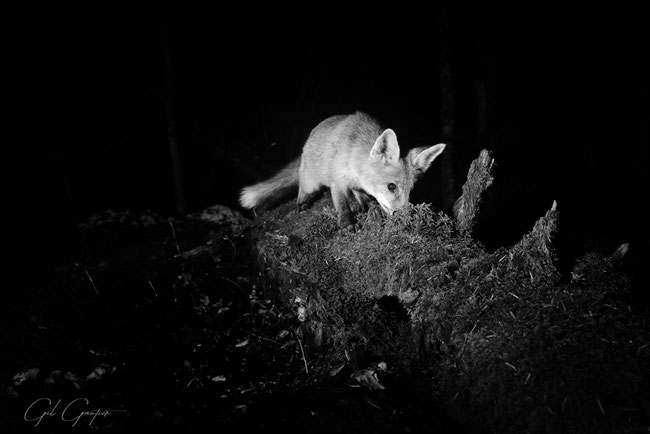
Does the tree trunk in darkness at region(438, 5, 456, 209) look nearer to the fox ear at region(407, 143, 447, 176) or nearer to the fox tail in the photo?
the fox tail

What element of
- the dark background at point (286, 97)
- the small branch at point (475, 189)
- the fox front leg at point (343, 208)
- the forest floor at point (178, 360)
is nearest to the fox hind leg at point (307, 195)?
the fox front leg at point (343, 208)

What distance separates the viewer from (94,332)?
15.6 feet

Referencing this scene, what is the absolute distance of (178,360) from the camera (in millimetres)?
4117

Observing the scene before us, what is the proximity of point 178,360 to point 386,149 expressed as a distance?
3.35 meters

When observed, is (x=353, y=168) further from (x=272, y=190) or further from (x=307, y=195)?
(x=272, y=190)

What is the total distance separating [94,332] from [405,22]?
14938mm

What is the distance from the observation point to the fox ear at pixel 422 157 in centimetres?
510

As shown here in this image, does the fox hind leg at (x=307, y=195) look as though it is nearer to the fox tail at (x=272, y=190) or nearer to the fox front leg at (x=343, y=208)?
the fox tail at (x=272, y=190)

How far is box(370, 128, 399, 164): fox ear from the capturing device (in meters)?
5.05

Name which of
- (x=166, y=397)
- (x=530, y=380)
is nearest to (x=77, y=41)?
(x=166, y=397)

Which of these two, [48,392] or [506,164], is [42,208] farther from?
[506,164]
